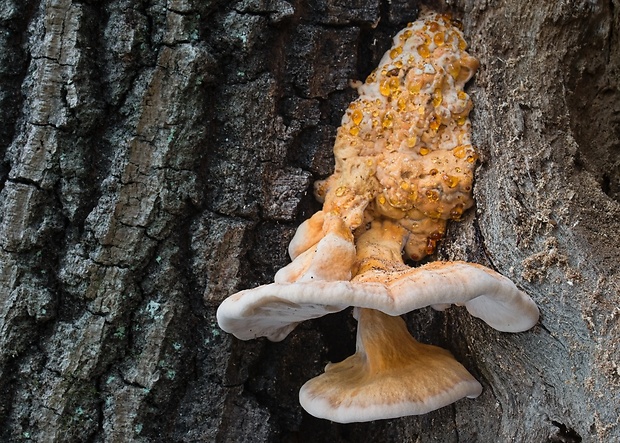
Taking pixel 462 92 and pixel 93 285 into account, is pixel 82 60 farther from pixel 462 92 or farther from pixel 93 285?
pixel 462 92

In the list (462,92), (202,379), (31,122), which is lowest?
(202,379)

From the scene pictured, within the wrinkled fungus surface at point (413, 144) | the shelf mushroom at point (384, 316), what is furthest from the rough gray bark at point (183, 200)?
the shelf mushroom at point (384, 316)

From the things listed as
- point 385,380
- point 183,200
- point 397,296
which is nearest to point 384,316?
point 385,380

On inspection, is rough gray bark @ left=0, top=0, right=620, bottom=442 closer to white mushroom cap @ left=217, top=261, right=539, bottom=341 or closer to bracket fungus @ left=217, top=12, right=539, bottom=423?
bracket fungus @ left=217, top=12, right=539, bottom=423

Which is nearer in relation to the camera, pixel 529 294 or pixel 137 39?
pixel 529 294

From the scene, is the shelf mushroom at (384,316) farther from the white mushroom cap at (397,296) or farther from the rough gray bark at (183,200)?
the rough gray bark at (183,200)

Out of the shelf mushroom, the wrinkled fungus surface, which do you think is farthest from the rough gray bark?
the shelf mushroom

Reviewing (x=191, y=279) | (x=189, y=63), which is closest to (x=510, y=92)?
(x=189, y=63)
